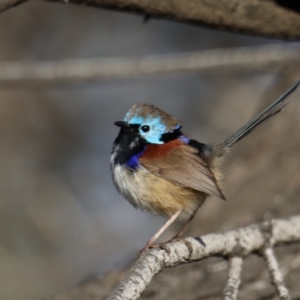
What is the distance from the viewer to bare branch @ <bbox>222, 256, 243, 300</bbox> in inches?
140

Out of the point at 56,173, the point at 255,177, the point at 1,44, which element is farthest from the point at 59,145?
the point at 255,177

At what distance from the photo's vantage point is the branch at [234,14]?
14.5 feet

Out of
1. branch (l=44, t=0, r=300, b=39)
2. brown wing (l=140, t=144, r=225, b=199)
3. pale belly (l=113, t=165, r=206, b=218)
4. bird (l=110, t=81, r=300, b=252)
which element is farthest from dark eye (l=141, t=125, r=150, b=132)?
branch (l=44, t=0, r=300, b=39)

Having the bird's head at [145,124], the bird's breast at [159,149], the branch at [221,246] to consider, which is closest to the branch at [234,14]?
the bird's head at [145,124]

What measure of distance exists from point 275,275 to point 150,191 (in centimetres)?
88

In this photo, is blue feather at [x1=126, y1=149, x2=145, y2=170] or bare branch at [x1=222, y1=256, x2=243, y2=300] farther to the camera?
blue feather at [x1=126, y1=149, x2=145, y2=170]

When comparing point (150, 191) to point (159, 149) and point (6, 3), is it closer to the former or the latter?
point (159, 149)

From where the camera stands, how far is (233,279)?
3760 mm

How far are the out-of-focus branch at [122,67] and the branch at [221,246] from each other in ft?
6.39

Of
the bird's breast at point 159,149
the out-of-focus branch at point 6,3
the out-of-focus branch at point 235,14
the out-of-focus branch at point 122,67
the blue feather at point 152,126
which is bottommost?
the bird's breast at point 159,149

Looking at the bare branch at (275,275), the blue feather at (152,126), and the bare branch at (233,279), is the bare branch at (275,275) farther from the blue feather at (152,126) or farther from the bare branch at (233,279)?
the blue feather at (152,126)

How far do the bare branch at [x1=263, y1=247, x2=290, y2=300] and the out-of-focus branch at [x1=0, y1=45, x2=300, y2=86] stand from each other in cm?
→ 223

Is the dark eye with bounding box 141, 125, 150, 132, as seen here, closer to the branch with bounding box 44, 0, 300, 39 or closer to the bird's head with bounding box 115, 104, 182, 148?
the bird's head with bounding box 115, 104, 182, 148

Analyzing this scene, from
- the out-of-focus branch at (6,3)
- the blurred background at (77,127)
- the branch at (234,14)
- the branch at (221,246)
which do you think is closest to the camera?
the branch at (221,246)
